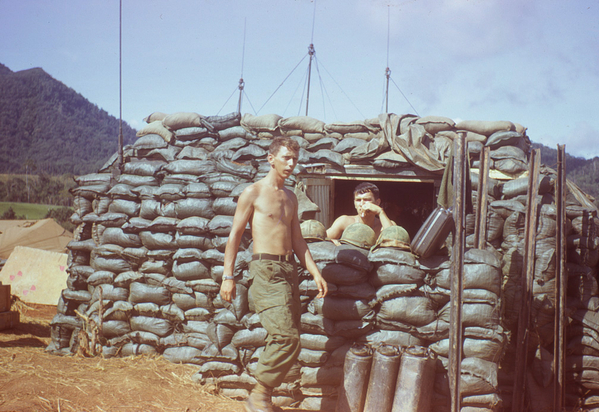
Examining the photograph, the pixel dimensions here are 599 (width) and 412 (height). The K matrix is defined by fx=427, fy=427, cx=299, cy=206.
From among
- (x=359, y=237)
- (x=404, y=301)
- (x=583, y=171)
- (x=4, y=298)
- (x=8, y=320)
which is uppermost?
(x=583, y=171)

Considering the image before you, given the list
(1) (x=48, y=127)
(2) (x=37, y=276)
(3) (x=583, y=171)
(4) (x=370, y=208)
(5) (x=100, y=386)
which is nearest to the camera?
(5) (x=100, y=386)

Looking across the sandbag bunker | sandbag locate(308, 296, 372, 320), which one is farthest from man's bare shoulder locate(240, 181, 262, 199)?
sandbag locate(308, 296, 372, 320)

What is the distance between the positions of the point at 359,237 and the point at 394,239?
0.38 m

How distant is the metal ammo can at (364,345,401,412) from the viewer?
10.6 ft

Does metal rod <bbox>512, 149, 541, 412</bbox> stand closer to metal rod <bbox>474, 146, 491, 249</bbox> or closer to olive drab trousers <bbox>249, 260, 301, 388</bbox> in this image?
metal rod <bbox>474, 146, 491, 249</bbox>

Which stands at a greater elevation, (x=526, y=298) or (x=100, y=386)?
(x=526, y=298)

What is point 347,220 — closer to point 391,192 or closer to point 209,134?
point 209,134

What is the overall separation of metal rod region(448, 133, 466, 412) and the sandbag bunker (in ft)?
0.65

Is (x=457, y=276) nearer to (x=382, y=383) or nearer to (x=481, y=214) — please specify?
(x=382, y=383)

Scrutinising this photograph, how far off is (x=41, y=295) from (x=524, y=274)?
9707mm

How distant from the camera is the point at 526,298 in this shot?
4.35 metres

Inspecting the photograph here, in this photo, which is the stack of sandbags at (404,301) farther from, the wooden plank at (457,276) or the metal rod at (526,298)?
the metal rod at (526,298)

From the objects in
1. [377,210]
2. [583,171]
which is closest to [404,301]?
[377,210]

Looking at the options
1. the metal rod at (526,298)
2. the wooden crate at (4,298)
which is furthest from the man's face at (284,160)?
the wooden crate at (4,298)
